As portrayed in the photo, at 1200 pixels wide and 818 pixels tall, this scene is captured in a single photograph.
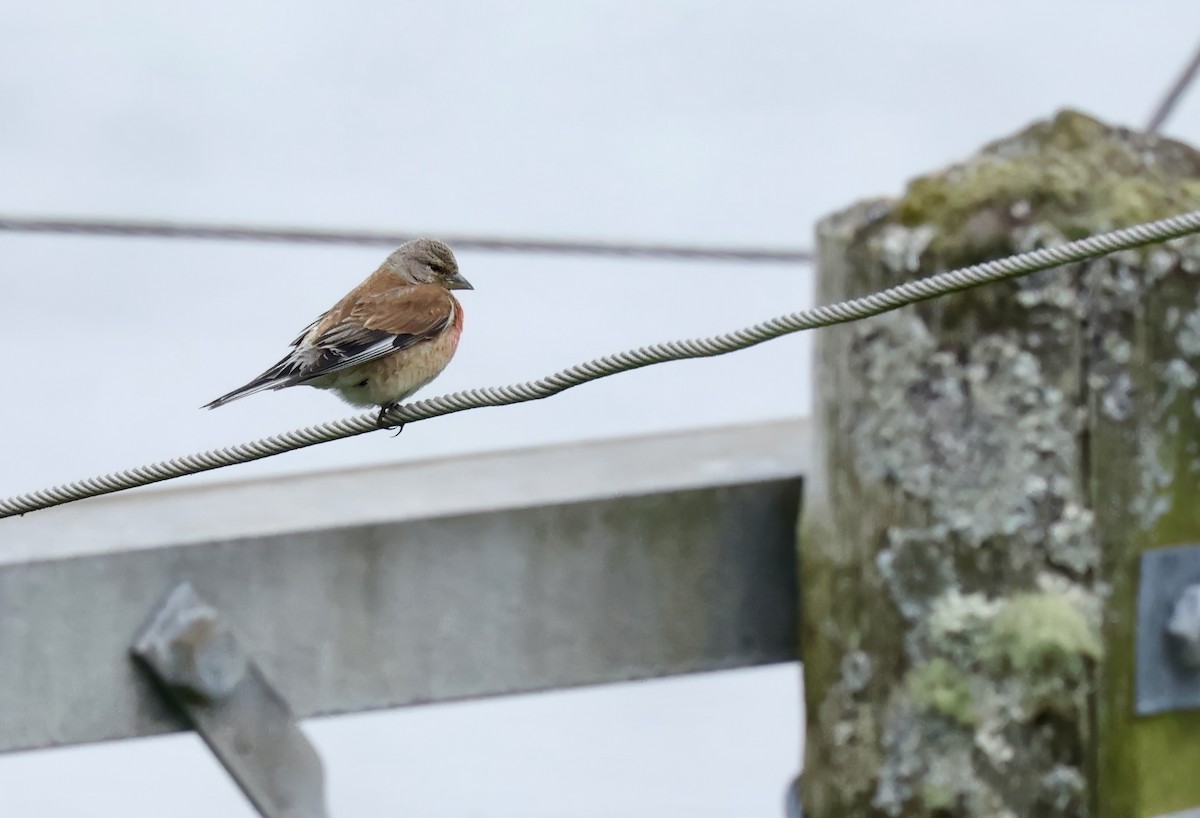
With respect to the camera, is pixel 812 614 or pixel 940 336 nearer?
pixel 940 336

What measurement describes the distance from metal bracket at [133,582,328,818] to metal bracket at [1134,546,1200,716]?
4.53 feet

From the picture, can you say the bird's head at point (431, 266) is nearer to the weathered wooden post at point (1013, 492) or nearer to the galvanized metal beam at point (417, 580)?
the galvanized metal beam at point (417, 580)

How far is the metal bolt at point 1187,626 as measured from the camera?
9.23 feet

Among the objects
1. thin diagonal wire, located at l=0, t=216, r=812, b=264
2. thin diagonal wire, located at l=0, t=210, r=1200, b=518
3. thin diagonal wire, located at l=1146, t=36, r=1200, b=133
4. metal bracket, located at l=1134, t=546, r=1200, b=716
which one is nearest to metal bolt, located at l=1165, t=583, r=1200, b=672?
metal bracket, located at l=1134, t=546, r=1200, b=716

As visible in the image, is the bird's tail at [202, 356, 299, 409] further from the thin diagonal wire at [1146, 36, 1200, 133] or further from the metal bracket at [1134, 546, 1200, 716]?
the thin diagonal wire at [1146, 36, 1200, 133]

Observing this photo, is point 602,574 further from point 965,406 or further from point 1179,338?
point 1179,338

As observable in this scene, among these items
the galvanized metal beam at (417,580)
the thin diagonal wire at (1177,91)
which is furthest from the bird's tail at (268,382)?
the thin diagonal wire at (1177,91)

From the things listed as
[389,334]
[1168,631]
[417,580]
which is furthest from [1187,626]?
[389,334]

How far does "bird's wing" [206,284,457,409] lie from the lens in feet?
9.76

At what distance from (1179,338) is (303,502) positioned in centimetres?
153

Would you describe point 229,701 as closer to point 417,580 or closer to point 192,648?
point 192,648

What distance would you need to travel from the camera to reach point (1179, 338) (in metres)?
2.76

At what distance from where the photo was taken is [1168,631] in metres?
2.84

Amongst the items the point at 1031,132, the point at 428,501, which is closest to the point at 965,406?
the point at 1031,132
